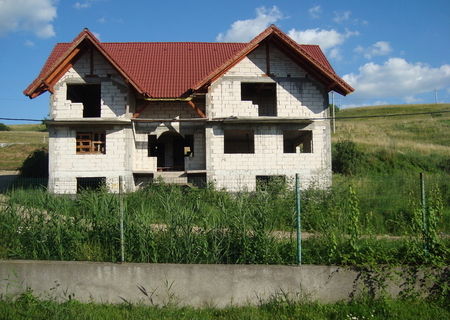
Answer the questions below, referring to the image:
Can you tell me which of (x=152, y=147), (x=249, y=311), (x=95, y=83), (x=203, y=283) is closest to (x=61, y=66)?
(x=95, y=83)

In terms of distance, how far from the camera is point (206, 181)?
16703 millimetres

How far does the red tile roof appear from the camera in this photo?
16.4 meters

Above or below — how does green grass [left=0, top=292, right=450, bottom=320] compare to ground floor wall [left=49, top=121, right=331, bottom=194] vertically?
below

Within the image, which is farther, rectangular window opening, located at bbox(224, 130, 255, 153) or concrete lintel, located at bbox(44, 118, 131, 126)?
rectangular window opening, located at bbox(224, 130, 255, 153)

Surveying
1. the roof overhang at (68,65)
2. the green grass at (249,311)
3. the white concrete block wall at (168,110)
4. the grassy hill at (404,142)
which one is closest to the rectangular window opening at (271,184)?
the green grass at (249,311)

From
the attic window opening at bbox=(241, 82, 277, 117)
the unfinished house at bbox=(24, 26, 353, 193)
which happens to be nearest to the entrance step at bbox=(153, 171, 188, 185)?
the unfinished house at bbox=(24, 26, 353, 193)

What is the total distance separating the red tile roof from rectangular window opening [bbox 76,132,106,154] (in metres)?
2.66

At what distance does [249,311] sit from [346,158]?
21.4 metres

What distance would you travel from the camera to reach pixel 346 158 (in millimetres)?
25156

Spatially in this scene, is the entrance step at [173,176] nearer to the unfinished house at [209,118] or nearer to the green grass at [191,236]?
the unfinished house at [209,118]

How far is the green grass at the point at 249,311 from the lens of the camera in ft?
16.8

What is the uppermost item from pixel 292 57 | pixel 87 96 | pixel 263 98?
pixel 292 57

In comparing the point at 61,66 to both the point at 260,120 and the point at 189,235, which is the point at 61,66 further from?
the point at 189,235

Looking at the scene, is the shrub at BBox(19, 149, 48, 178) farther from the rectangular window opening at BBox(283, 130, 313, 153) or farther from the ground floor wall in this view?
the rectangular window opening at BBox(283, 130, 313, 153)
